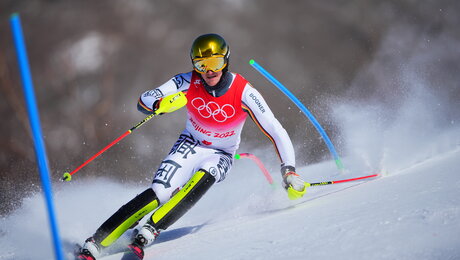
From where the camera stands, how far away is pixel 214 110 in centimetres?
323

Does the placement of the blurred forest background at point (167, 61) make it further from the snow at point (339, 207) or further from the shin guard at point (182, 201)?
the shin guard at point (182, 201)

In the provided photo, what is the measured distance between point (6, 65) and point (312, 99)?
4.62 m

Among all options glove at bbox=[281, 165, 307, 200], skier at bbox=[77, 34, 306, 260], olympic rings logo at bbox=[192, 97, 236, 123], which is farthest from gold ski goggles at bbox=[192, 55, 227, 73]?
glove at bbox=[281, 165, 307, 200]

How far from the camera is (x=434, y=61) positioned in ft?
23.1

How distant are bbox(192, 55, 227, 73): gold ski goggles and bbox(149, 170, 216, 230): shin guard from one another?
710 millimetres

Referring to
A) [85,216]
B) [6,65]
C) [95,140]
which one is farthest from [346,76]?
[6,65]

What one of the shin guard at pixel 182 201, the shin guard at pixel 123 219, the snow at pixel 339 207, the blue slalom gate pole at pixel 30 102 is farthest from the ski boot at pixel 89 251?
the blue slalom gate pole at pixel 30 102

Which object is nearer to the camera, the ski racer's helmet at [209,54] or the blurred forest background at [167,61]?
the ski racer's helmet at [209,54]

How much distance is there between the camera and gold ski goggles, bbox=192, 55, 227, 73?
9.98ft

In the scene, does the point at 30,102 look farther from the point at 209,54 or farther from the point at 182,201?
the point at 209,54

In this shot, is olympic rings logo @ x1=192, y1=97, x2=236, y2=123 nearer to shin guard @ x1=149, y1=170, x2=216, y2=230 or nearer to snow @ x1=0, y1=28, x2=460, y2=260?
shin guard @ x1=149, y1=170, x2=216, y2=230

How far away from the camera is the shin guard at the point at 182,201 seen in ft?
8.86

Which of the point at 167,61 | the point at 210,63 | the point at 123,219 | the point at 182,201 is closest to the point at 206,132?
the point at 210,63

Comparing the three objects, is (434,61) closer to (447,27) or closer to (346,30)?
(447,27)
